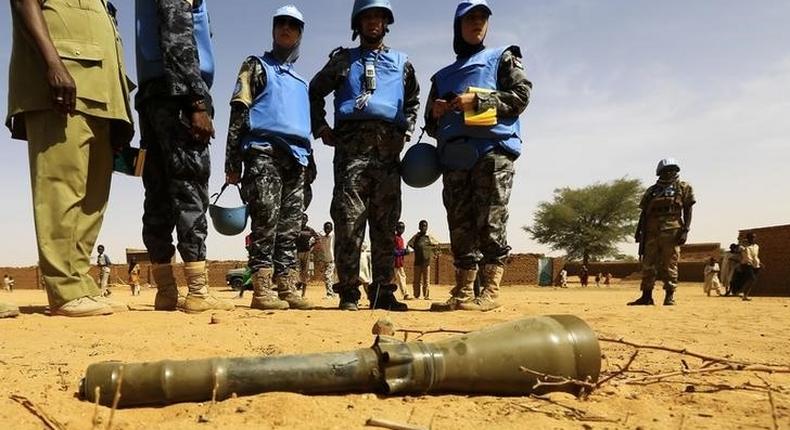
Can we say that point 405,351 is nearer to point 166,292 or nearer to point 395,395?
point 395,395

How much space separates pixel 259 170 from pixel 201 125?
668 mm

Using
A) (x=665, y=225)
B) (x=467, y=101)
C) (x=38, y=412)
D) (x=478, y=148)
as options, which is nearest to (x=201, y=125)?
(x=467, y=101)

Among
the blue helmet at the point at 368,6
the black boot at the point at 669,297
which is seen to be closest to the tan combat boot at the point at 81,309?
the blue helmet at the point at 368,6

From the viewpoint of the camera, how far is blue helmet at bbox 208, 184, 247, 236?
398 cm

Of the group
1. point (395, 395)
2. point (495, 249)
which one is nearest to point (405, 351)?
point (395, 395)

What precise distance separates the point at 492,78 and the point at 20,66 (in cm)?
290

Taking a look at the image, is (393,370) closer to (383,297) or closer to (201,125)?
(201,125)

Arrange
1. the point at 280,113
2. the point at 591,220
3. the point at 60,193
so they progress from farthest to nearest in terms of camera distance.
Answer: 1. the point at 591,220
2. the point at 280,113
3. the point at 60,193

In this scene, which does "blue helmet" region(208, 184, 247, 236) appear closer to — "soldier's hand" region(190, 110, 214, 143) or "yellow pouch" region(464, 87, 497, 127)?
"soldier's hand" region(190, 110, 214, 143)

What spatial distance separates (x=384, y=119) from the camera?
4.04 m

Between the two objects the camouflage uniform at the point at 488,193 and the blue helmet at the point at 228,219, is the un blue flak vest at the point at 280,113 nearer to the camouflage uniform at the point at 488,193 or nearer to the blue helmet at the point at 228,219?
the blue helmet at the point at 228,219

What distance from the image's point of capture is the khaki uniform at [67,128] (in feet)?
9.37

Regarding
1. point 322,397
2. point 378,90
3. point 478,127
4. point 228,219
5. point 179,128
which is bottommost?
point 322,397

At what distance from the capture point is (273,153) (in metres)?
3.99
